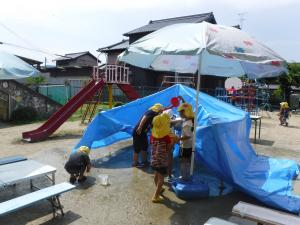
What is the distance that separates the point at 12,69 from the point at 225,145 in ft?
27.4

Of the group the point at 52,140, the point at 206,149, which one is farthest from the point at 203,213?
the point at 52,140

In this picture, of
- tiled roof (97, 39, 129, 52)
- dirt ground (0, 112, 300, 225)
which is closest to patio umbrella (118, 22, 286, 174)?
dirt ground (0, 112, 300, 225)

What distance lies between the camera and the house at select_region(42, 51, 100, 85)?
30.6 m

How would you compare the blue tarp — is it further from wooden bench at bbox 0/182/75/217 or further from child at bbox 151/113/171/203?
wooden bench at bbox 0/182/75/217

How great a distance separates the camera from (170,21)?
26.6 meters

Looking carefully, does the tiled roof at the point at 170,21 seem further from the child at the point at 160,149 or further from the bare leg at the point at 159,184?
the bare leg at the point at 159,184

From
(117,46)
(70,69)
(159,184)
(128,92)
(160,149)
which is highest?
(117,46)

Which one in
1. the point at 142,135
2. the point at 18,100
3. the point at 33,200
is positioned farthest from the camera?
the point at 18,100

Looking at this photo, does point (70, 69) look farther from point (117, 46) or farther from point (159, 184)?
point (159, 184)

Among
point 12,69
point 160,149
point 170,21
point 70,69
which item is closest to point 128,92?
point 12,69

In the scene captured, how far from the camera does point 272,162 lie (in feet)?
24.5

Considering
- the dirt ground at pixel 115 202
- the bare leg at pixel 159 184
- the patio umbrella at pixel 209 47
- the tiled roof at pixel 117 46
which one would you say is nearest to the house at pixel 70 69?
the tiled roof at pixel 117 46

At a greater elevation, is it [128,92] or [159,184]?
[128,92]

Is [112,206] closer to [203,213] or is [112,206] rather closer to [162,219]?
[162,219]
